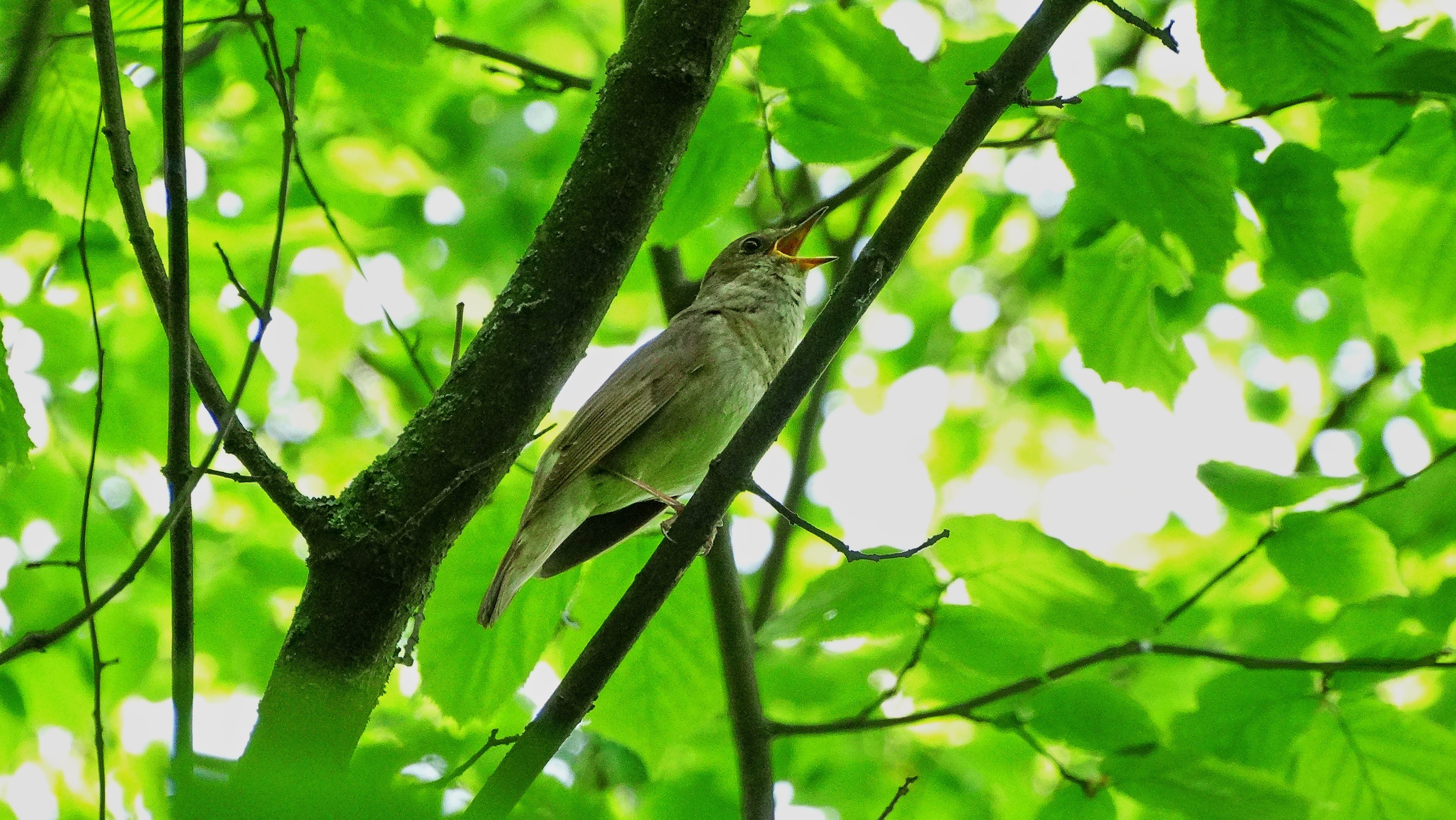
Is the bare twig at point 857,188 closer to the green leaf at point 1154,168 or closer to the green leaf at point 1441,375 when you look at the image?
the green leaf at point 1154,168

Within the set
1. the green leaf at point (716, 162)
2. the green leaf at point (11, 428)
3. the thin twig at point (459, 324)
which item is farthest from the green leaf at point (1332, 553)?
the green leaf at point (11, 428)

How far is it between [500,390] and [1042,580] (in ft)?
5.25

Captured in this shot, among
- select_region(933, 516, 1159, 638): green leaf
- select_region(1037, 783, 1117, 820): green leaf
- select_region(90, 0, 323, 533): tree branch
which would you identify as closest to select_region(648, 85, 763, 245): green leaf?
select_region(933, 516, 1159, 638): green leaf

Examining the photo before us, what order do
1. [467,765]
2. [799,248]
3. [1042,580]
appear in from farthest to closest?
[799,248]
[1042,580]
[467,765]

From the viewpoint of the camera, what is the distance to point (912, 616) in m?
3.40

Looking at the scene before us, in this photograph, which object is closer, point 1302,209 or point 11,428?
point 11,428

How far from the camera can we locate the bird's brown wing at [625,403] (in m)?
4.34

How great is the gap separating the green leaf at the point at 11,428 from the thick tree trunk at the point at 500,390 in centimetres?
75

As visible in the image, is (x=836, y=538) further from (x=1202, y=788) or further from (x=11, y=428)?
(x=11, y=428)

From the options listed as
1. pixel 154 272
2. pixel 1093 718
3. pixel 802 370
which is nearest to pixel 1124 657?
pixel 1093 718

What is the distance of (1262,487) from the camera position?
3463 mm

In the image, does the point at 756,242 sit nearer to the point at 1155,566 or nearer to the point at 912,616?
the point at 912,616

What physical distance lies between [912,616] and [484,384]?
1.42 meters

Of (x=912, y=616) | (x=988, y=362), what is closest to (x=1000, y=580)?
(x=912, y=616)
